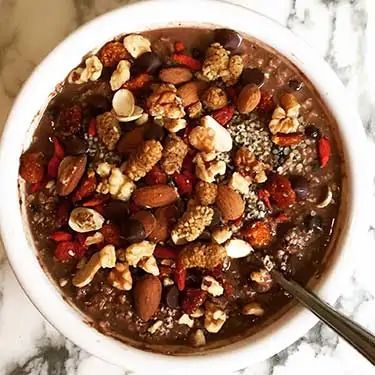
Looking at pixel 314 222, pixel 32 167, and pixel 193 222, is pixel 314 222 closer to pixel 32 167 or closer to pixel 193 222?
pixel 193 222

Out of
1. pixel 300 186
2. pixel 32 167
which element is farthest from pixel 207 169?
pixel 32 167

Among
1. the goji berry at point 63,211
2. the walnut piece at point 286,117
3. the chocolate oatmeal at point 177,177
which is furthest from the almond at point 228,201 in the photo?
the goji berry at point 63,211

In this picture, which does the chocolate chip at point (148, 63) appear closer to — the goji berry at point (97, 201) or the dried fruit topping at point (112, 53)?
the dried fruit topping at point (112, 53)

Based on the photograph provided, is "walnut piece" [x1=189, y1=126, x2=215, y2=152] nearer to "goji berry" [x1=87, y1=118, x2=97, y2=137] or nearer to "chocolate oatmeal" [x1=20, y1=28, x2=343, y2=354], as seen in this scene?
"chocolate oatmeal" [x1=20, y1=28, x2=343, y2=354]

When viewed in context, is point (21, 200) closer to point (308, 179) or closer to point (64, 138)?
point (64, 138)

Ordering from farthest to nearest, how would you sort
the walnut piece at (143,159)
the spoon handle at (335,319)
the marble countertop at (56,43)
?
the marble countertop at (56,43) → the walnut piece at (143,159) → the spoon handle at (335,319)
